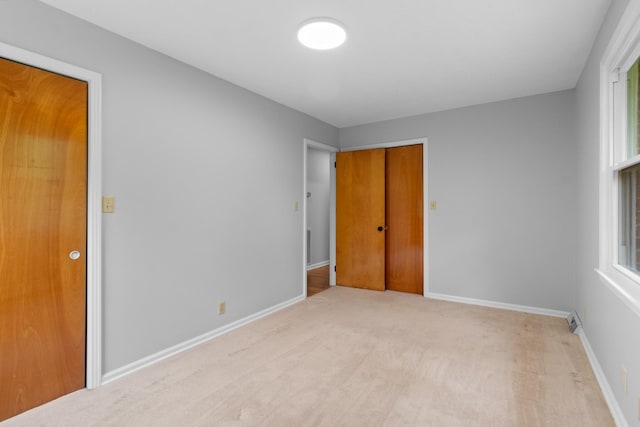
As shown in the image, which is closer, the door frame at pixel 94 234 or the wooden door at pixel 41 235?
the wooden door at pixel 41 235

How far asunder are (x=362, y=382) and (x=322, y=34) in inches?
93.5

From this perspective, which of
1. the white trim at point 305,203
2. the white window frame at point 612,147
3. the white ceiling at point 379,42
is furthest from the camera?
the white trim at point 305,203

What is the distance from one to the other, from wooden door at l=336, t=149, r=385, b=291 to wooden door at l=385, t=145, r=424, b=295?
0.14 metres

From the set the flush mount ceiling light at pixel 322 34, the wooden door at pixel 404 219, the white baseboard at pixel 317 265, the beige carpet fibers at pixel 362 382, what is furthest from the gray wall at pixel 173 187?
the white baseboard at pixel 317 265

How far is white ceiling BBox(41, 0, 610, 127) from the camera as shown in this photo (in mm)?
2006

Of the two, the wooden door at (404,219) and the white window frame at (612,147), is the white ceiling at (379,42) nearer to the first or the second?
the white window frame at (612,147)

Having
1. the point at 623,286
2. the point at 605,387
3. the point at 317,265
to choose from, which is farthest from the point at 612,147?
the point at 317,265

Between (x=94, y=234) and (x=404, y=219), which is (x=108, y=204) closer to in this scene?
(x=94, y=234)

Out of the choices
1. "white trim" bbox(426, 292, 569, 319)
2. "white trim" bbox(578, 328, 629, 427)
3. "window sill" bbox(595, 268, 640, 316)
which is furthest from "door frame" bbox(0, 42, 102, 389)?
"white trim" bbox(426, 292, 569, 319)

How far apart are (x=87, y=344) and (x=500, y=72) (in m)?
3.87

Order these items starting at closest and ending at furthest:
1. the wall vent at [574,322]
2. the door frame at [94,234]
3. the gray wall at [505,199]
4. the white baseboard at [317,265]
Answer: the door frame at [94,234]
the wall vent at [574,322]
the gray wall at [505,199]
the white baseboard at [317,265]

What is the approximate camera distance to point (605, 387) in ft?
6.72

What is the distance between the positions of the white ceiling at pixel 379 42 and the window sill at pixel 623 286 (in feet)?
5.35

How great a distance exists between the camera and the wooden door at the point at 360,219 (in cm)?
459
